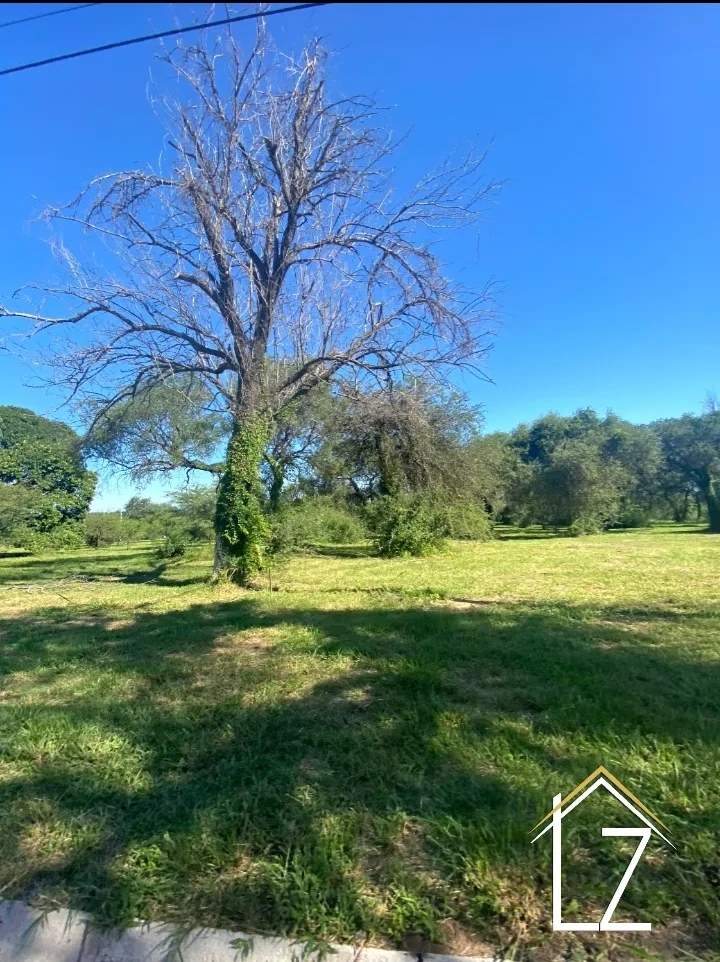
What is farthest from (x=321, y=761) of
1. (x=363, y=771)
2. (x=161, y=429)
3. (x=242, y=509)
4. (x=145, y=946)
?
(x=161, y=429)

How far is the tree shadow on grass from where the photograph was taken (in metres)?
1.96

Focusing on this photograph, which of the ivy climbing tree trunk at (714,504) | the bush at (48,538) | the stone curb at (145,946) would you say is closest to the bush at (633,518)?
the ivy climbing tree trunk at (714,504)

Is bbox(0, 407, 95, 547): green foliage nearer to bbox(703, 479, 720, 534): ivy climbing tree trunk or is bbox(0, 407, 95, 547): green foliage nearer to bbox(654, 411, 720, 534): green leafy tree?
bbox(703, 479, 720, 534): ivy climbing tree trunk

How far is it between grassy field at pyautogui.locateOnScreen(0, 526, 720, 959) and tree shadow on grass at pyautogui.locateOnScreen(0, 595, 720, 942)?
1cm

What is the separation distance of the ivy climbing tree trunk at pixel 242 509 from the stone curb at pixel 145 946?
8212 millimetres

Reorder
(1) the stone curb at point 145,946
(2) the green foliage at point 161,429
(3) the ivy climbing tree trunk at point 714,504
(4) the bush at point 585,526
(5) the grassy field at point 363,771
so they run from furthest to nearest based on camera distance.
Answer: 1. (3) the ivy climbing tree trunk at point 714,504
2. (4) the bush at point 585,526
3. (2) the green foliage at point 161,429
4. (5) the grassy field at point 363,771
5. (1) the stone curb at point 145,946

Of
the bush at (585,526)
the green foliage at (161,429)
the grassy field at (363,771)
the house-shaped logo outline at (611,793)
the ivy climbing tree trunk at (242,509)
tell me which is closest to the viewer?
the grassy field at (363,771)

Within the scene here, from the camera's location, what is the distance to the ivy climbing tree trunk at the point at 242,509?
397 inches

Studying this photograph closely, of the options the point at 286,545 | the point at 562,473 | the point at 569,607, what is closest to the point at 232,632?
the point at 569,607

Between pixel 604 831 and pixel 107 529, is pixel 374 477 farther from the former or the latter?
Answer: pixel 107 529

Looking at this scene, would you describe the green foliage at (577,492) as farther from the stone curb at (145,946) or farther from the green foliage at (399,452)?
the stone curb at (145,946)

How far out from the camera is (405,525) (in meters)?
17.5

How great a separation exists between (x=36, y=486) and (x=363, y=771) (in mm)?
33745

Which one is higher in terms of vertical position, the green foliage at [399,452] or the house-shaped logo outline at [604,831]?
the green foliage at [399,452]
